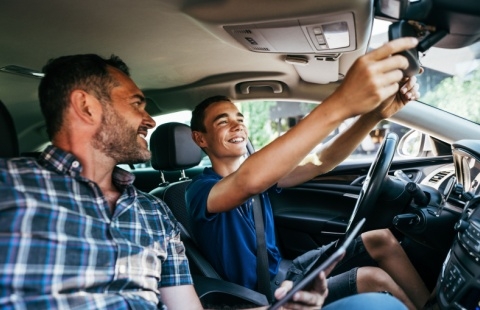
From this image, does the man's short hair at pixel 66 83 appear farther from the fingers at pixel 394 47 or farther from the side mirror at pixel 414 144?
the side mirror at pixel 414 144

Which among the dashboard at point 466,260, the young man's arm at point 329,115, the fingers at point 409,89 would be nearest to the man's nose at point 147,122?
the young man's arm at point 329,115

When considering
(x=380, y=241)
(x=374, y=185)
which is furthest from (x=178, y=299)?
(x=380, y=241)

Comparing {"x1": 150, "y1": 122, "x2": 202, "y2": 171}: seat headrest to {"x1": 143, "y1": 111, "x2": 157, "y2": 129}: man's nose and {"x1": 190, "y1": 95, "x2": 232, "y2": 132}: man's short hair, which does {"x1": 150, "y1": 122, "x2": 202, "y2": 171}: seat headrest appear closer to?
{"x1": 190, "y1": 95, "x2": 232, "y2": 132}: man's short hair

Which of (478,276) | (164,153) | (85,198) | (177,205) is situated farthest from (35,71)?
Result: (478,276)

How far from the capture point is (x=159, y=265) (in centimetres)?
150

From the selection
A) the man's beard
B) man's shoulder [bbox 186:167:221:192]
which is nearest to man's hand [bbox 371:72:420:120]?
man's shoulder [bbox 186:167:221:192]

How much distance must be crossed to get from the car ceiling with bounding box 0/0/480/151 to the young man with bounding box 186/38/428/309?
1.09 feet

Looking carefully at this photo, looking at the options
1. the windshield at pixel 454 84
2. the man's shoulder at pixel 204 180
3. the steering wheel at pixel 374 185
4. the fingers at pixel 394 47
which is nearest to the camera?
the fingers at pixel 394 47

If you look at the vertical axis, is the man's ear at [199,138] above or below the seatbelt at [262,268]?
above

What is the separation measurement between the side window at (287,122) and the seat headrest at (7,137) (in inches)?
33.7

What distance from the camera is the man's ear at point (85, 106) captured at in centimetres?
152

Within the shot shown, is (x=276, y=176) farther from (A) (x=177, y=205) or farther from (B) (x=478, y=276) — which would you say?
(A) (x=177, y=205)

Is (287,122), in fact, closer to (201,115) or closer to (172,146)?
(172,146)

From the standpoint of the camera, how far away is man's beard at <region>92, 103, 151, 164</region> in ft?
4.98
